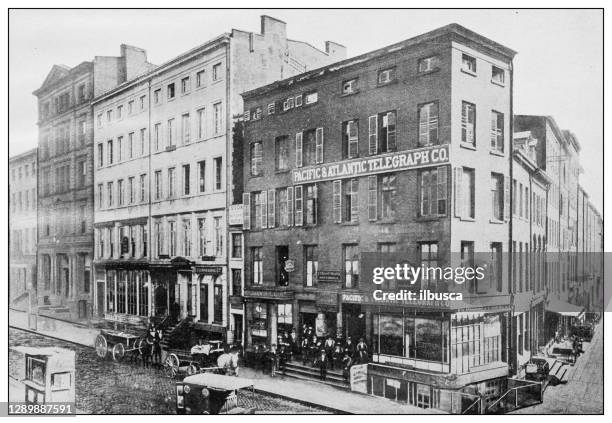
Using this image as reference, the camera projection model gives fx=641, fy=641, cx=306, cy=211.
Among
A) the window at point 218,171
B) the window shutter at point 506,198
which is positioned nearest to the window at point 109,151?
the window at point 218,171

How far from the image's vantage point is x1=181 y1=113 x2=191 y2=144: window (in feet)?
48.7

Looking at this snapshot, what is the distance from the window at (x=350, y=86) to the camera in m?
13.3

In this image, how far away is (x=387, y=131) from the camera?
12.9m

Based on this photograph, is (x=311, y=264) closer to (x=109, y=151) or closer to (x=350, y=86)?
(x=350, y=86)

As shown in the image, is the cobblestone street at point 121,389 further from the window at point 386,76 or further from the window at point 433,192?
the window at point 386,76

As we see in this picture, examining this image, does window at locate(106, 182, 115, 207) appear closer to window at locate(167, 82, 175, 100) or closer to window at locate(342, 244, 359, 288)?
→ window at locate(167, 82, 175, 100)

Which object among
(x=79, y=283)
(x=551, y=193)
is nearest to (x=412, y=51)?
(x=551, y=193)

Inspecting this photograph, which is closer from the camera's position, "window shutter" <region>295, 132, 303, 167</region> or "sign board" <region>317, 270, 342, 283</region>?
"sign board" <region>317, 270, 342, 283</region>

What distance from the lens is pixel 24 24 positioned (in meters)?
13.9

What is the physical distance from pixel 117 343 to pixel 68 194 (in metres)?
3.93

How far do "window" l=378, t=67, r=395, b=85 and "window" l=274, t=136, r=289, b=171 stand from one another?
99.1 inches

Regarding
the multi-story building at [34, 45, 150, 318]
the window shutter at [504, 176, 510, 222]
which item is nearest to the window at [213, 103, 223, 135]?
the multi-story building at [34, 45, 150, 318]

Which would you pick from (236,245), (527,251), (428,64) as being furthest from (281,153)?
(527,251)

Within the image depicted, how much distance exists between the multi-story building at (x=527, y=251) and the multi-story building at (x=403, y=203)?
0.78ft
